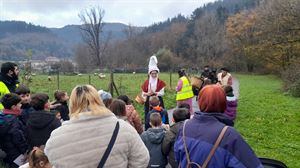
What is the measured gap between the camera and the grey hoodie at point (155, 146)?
5391 millimetres

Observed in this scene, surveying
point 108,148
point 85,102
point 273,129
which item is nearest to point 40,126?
point 85,102

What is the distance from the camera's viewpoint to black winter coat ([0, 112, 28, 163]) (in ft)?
18.0

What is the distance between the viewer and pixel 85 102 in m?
3.01

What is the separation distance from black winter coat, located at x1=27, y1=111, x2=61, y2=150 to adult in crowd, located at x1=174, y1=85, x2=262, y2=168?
8.88 feet

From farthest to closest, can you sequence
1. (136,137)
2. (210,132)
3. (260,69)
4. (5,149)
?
(260,69) < (5,149) < (136,137) < (210,132)

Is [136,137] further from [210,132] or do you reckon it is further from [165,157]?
[165,157]

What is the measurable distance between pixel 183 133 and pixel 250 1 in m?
115

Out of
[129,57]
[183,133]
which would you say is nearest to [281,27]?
[183,133]

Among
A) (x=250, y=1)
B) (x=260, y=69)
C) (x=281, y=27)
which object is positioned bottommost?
(x=260, y=69)

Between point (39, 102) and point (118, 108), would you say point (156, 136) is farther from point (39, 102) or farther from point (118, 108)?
point (39, 102)

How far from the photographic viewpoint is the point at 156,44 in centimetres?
8950

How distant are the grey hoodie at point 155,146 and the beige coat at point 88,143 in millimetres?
2345

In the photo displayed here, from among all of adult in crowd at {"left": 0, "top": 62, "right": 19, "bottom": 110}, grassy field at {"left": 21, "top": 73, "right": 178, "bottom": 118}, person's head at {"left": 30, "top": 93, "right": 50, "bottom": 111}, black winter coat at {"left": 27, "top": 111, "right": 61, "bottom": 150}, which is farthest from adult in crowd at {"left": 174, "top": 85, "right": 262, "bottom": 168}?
grassy field at {"left": 21, "top": 73, "right": 178, "bottom": 118}

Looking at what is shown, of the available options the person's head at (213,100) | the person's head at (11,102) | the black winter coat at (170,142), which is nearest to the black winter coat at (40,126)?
the person's head at (11,102)
